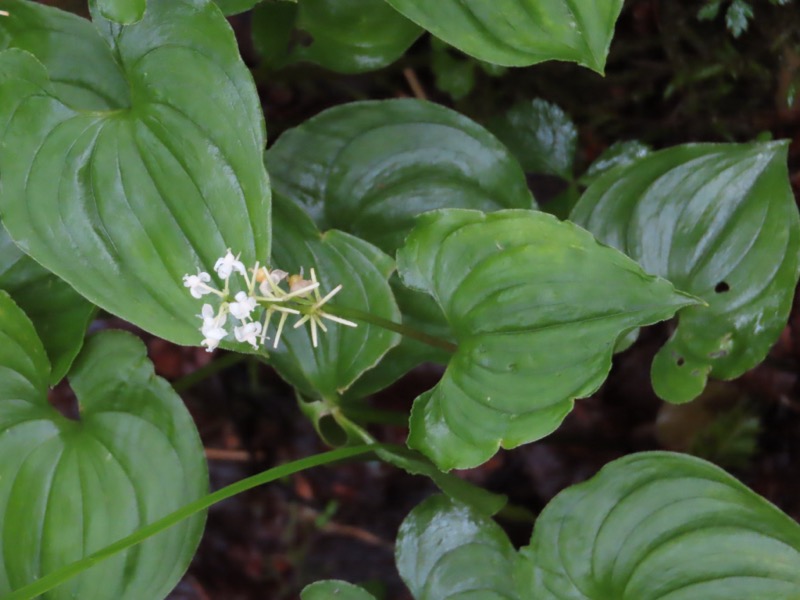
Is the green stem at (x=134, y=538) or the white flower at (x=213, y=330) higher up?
the white flower at (x=213, y=330)

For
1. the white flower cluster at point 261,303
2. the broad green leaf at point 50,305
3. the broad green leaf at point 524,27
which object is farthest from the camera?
the broad green leaf at point 50,305

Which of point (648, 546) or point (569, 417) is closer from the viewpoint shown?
point (648, 546)

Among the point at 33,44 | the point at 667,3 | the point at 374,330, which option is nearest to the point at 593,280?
the point at 374,330

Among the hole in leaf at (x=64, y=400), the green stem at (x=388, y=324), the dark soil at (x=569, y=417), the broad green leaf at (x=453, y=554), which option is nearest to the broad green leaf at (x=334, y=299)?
the green stem at (x=388, y=324)

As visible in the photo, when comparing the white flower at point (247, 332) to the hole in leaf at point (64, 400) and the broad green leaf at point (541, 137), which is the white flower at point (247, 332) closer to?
the broad green leaf at point (541, 137)

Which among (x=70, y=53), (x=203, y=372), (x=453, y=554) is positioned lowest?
(x=203, y=372)

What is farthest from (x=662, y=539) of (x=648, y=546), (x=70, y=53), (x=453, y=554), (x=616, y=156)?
(x=70, y=53)

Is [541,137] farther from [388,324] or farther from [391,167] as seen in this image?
[388,324]

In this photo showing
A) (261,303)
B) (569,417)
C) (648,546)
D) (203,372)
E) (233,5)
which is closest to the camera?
(261,303)

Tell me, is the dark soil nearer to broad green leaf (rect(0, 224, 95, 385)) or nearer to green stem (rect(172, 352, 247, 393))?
green stem (rect(172, 352, 247, 393))
